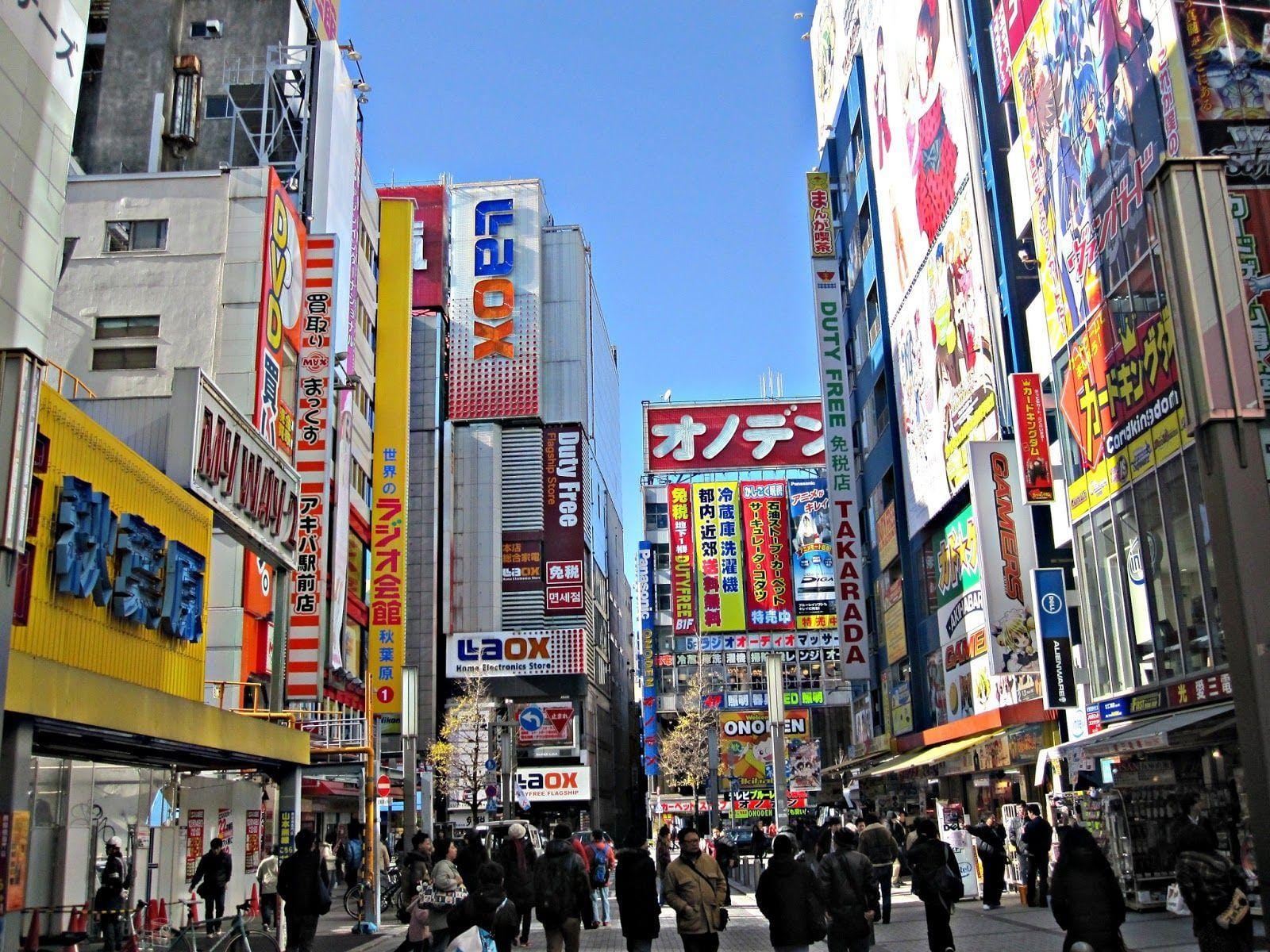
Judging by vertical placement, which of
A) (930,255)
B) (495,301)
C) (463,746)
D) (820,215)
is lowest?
(463,746)

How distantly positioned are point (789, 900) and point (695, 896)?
850 mm

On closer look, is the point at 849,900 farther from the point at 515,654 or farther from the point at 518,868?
the point at 515,654

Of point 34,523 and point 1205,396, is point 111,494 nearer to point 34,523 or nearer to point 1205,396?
point 34,523

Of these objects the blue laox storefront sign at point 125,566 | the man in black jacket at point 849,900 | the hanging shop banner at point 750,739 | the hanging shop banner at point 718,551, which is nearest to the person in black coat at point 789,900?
the man in black jacket at point 849,900

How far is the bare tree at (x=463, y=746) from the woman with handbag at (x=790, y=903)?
6028 cm

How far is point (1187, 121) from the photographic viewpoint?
1911 centimetres

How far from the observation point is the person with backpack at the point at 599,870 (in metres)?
20.0

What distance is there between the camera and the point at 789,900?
31.2ft

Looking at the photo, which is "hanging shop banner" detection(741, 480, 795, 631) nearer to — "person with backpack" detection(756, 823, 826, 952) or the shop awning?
the shop awning

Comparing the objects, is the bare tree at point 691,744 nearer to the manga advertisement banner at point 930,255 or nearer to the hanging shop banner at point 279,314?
the manga advertisement banner at point 930,255

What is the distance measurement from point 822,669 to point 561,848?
65.7 m

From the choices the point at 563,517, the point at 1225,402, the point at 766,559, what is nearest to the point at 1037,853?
the point at 1225,402

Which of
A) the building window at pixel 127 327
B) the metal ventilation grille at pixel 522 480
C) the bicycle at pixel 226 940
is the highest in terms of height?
the metal ventilation grille at pixel 522 480

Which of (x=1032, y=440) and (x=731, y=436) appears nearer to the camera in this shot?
(x=1032, y=440)
